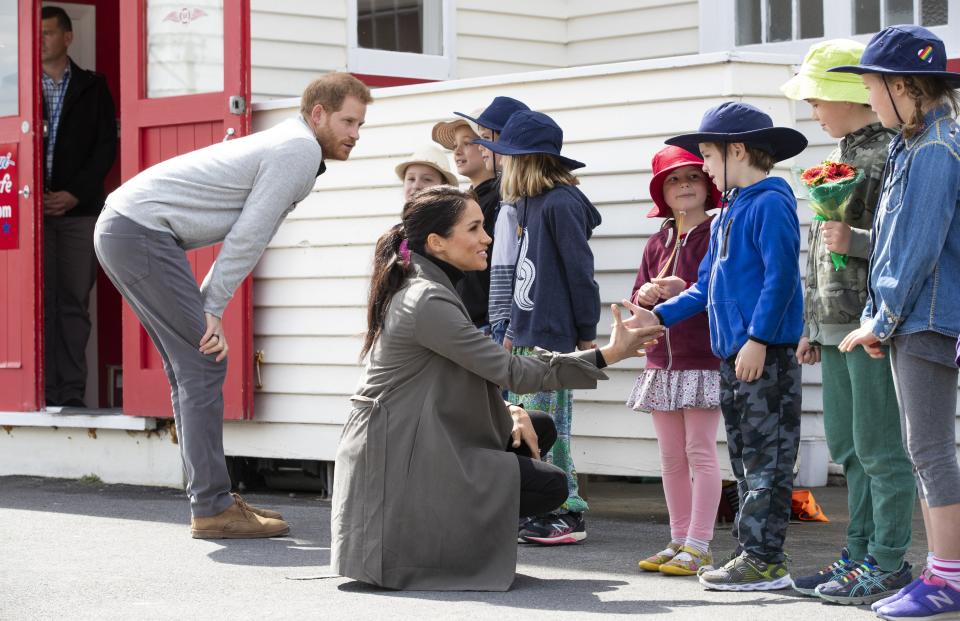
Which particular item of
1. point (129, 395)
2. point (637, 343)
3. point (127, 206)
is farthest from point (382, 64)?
point (637, 343)

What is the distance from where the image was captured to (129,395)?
25.6ft

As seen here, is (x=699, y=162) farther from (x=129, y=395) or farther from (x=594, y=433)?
(x=129, y=395)

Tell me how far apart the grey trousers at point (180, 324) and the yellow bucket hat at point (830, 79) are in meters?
2.69

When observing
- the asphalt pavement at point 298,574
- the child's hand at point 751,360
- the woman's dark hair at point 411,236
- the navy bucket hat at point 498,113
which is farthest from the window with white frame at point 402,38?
the child's hand at point 751,360

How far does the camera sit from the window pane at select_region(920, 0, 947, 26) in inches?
315

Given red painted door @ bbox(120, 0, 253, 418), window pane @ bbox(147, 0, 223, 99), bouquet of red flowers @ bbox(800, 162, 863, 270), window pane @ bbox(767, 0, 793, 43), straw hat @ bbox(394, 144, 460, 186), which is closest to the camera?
bouquet of red flowers @ bbox(800, 162, 863, 270)

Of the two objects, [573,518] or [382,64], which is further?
[382,64]

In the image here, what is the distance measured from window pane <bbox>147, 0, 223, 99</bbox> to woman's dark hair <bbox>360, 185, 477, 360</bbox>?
2.93m

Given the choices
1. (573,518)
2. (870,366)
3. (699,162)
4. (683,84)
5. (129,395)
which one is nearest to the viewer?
(870,366)

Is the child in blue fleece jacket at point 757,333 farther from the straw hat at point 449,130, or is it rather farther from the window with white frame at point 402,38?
the window with white frame at point 402,38

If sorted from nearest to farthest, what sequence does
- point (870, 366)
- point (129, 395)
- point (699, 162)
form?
point (870, 366) → point (699, 162) → point (129, 395)

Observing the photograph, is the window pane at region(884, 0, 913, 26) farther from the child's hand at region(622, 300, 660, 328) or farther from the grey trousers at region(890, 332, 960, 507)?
the grey trousers at region(890, 332, 960, 507)

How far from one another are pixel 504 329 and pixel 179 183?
1536mm

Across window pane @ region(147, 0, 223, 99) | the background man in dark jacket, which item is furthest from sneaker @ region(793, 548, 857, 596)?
the background man in dark jacket
